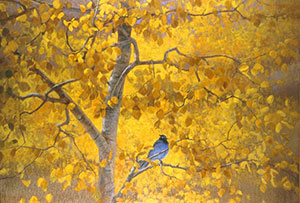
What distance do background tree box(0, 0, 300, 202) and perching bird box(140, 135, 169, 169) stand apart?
0.10ft

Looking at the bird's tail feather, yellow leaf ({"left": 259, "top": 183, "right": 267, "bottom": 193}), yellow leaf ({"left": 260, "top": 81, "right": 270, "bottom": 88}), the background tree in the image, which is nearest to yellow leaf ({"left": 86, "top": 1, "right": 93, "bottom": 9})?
the background tree

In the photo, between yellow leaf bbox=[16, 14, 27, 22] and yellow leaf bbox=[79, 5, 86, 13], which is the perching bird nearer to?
yellow leaf bbox=[79, 5, 86, 13]

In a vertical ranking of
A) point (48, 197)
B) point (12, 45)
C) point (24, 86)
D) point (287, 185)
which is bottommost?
point (287, 185)

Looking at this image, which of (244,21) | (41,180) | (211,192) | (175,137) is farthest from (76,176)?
(244,21)

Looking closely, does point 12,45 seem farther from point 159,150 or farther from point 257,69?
point 257,69

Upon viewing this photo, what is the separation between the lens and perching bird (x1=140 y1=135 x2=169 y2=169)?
153 centimetres

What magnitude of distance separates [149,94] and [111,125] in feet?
0.75

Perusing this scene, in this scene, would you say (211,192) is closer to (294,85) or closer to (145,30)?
(294,85)

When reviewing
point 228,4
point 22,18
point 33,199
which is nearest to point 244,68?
point 228,4

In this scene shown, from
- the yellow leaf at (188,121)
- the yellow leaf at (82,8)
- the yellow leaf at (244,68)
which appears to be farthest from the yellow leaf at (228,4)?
the yellow leaf at (82,8)

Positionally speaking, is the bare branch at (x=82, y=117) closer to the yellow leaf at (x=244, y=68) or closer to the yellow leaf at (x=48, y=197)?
the yellow leaf at (x=48, y=197)

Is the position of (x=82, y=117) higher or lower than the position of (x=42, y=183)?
higher

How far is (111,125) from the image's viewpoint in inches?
60.2

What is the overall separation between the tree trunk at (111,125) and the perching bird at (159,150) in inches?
6.2
